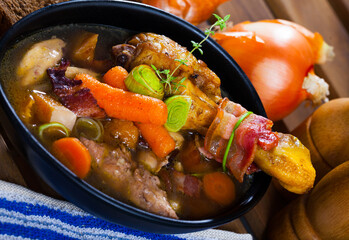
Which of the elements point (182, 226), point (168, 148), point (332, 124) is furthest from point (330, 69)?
point (182, 226)

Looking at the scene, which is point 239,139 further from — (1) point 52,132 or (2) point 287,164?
(1) point 52,132

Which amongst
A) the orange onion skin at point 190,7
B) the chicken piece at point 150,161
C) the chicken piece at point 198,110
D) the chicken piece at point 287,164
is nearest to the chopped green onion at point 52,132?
the chicken piece at point 150,161

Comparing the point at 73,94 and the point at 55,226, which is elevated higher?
the point at 73,94

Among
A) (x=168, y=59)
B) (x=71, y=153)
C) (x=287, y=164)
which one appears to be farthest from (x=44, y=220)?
(x=287, y=164)

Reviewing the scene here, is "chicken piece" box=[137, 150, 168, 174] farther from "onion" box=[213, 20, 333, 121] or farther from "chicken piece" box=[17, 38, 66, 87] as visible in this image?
"onion" box=[213, 20, 333, 121]

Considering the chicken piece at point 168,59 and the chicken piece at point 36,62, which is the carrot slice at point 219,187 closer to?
the chicken piece at point 168,59

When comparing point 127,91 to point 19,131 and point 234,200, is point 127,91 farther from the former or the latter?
point 234,200

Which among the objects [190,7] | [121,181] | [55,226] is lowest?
[55,226]
